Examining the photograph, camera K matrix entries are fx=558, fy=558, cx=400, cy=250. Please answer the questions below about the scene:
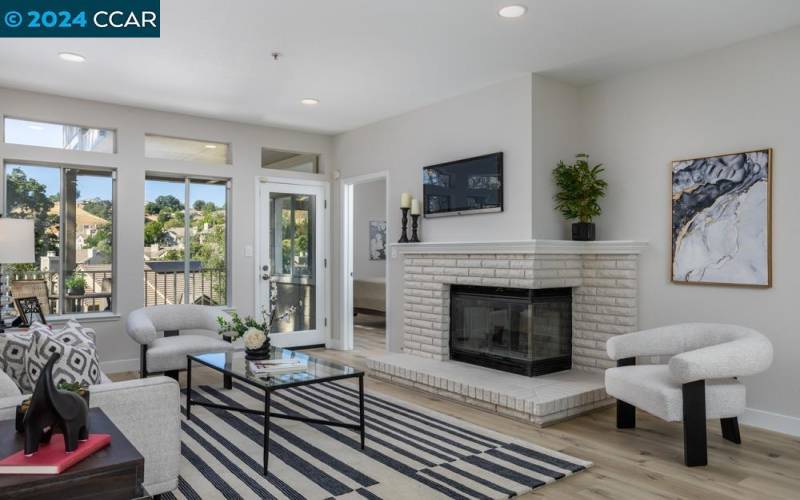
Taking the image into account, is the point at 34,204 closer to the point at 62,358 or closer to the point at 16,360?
the point at 16,360

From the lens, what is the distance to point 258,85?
4.72 meters

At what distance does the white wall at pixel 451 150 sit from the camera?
445cm

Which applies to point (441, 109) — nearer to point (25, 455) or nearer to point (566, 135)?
point (566, 135)

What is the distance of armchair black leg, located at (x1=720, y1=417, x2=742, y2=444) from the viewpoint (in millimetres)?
3330

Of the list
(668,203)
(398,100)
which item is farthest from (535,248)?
(398,100)

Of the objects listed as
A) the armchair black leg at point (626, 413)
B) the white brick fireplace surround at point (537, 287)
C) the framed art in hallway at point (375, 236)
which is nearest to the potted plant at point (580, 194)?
the white brick fireplace surround at point (537, 287)

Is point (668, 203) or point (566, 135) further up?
point (566, 135)

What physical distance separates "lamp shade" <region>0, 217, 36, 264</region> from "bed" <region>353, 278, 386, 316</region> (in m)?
4.58

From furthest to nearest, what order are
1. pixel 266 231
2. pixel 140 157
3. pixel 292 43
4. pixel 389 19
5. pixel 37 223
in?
pixel 266 231 < pixel 140 157 < pixel 37 223 < pixel 292 43 < pixel 389 19

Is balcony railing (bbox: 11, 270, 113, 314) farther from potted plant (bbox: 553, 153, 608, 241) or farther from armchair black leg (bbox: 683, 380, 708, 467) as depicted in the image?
armchair black leg (bbox: 683, 380, 708, 467)

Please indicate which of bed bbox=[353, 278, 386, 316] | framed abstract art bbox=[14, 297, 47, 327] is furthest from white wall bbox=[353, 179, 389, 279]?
framed abstract art bbox=[14, 297, 47, 327]

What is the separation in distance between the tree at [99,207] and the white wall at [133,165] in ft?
0.41

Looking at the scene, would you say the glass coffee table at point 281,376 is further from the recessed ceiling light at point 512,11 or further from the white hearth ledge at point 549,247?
the recessed ceiling light at point 512,11

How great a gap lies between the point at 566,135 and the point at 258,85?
261cm
